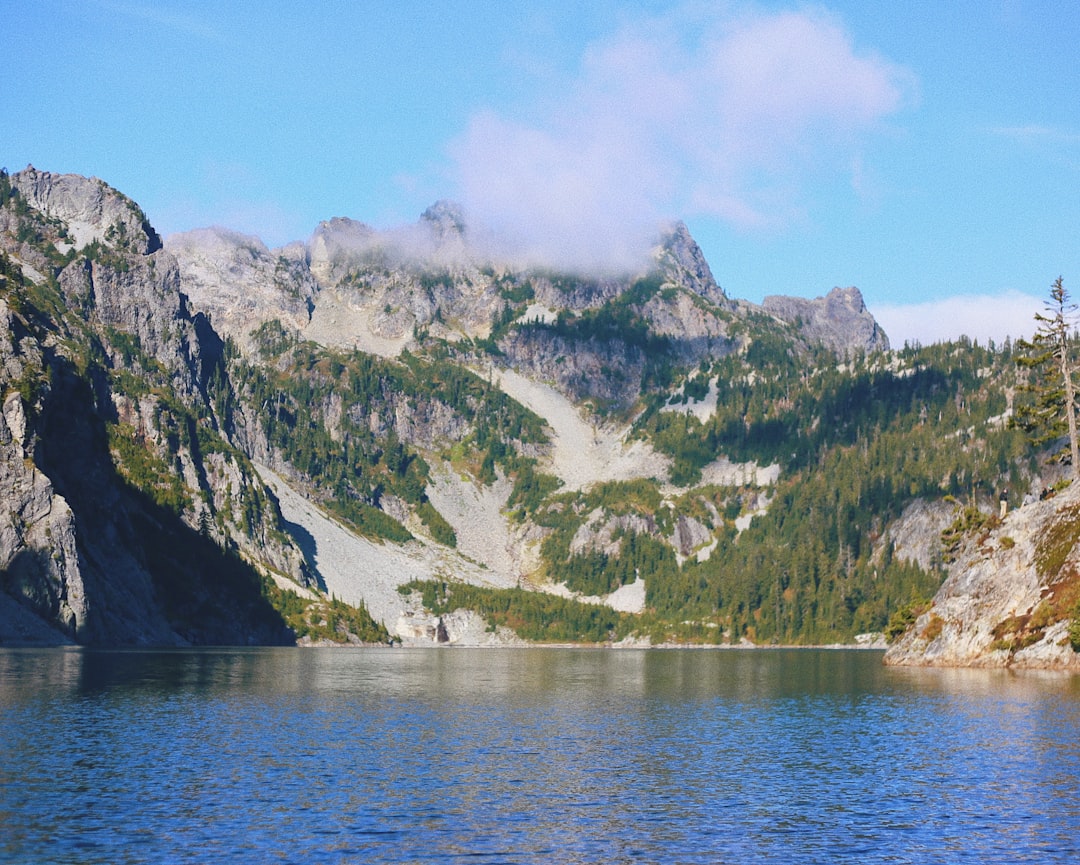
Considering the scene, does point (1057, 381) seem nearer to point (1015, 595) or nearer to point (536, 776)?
point (1015, 595)

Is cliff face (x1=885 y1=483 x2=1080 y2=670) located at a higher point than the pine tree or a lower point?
lower

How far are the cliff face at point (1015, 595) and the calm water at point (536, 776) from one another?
15.3m

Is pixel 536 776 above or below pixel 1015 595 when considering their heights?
below

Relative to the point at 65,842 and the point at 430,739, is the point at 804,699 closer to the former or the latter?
the point at 430,739

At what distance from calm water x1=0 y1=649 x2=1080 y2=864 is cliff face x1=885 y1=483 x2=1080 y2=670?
15329 mm

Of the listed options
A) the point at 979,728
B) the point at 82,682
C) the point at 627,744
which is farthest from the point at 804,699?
the point at 82,682

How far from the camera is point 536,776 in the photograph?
6231 cm

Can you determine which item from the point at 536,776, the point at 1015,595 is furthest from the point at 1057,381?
the point at 536,776

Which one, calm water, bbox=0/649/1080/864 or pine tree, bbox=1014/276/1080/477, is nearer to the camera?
calm water, bbox=0/649/1080/864

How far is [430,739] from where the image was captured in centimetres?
7719

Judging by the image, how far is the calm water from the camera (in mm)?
45562

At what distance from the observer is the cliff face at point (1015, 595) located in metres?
127

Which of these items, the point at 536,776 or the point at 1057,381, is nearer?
the point at 536,776

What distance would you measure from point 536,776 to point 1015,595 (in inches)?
3650
